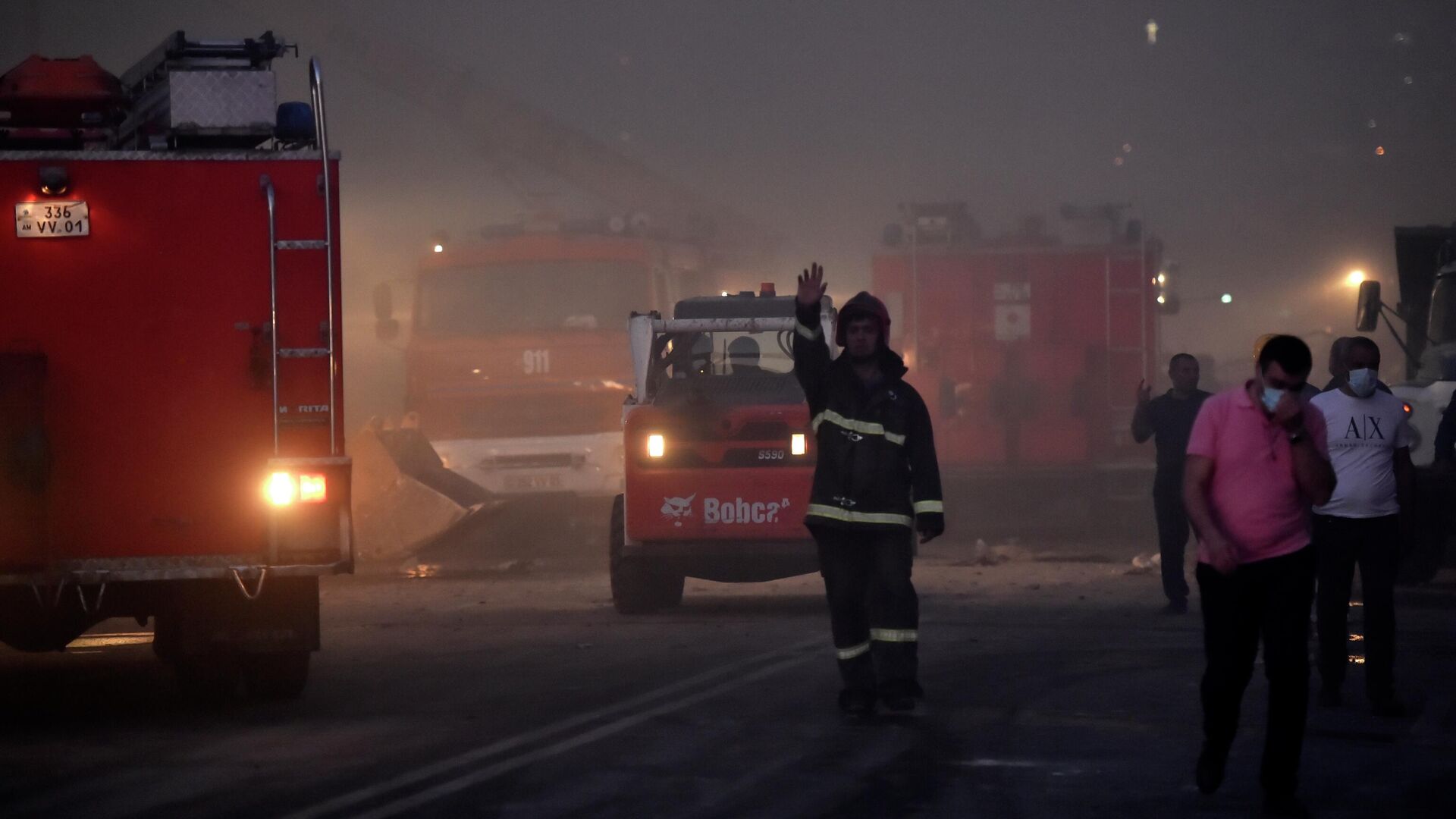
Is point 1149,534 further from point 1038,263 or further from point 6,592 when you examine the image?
point 6,592

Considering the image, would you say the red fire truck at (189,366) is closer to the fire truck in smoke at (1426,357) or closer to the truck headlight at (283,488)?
the truck headlight at (283,488)

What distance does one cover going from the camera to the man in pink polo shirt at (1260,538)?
20.3 feet

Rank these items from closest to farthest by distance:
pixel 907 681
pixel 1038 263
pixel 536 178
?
pixel 907 681
pixel 1038 263
pixel 536 178

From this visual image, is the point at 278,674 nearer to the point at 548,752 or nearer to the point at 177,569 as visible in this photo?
the point at 177,569

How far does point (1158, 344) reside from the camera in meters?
23.3

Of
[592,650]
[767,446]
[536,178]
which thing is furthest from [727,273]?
[536,178]

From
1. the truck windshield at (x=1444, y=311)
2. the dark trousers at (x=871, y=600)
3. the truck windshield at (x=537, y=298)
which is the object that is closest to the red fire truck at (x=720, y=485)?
the dark trousers at (x=871, y=600)

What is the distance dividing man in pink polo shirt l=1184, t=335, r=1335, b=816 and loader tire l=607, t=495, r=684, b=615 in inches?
280

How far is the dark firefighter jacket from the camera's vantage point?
26.8ft

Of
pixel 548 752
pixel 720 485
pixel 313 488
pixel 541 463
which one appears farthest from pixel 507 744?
pixel 541 463

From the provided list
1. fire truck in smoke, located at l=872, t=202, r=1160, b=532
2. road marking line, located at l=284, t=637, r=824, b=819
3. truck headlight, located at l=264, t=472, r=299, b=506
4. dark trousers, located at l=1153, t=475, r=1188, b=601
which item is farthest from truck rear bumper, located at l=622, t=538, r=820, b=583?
fire truck in smoke, located at l=872, t=202, r=1160, b=532

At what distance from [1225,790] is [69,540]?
525 centimetres

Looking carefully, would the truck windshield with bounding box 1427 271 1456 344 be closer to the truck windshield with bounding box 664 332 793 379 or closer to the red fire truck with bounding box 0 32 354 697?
the truck windshield with bounding box 664 332 793 379

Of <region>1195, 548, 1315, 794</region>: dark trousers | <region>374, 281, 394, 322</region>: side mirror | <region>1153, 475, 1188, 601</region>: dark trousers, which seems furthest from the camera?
<region>374, 281, 394, 322</region>: side mirror
